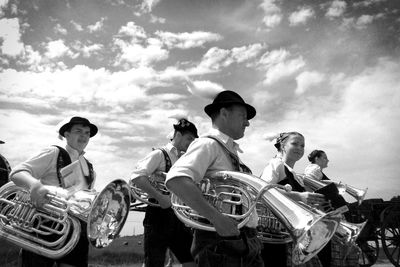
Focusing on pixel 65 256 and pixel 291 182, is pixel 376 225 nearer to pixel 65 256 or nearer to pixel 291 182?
pixel 291 182

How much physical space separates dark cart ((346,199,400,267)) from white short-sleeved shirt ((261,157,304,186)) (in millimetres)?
5177

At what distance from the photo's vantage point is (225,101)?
3.03 meters

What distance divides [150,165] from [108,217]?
141 cm

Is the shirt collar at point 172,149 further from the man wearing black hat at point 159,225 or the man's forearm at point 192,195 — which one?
the man's forearm at point 192,195

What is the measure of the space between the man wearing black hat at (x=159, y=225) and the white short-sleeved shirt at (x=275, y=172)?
1205 mm

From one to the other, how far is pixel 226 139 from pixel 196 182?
48cm

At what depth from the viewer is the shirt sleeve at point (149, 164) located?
473cm

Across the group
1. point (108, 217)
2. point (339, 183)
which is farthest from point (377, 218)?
point (108, 217)

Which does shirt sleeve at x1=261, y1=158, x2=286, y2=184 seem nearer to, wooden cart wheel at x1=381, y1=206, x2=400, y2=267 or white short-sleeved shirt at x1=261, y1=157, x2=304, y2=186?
white short-sleeved shirt at x1=261, y1=157, x2=304, y2=186

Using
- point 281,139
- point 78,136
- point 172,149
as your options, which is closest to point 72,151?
point 78,136

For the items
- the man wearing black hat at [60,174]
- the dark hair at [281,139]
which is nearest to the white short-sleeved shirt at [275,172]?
the dark hair at [281,139]

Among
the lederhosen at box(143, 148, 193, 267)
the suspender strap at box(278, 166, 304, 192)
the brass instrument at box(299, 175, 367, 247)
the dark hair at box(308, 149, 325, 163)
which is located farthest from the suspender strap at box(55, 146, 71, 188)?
the dark hair at box(308, 149, 325, 163)

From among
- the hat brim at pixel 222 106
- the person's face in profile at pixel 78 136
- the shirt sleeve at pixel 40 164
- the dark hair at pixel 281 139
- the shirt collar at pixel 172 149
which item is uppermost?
the dark hair at pixel 281 139

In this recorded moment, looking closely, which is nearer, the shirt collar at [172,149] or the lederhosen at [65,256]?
the lederhosen at [65,256]
